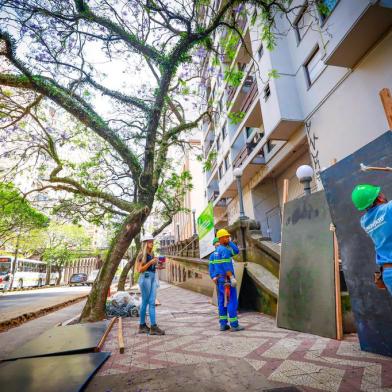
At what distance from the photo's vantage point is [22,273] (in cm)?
2648

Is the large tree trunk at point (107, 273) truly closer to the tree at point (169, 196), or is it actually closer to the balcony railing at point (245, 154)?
the tree at point (169, 196)

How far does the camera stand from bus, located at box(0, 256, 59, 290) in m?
22.7

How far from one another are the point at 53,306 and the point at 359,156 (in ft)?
41.4

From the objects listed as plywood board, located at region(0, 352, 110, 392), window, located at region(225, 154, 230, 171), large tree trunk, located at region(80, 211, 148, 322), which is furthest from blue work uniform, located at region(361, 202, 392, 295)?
window, located at region(225, 154, 230, 171)

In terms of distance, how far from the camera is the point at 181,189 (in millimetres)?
16688


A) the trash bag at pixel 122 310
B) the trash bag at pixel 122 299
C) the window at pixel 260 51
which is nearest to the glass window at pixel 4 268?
the trash bag at pixel 122 299

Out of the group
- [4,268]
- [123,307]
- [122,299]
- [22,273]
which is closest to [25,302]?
[122,299]

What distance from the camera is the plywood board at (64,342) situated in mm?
3637

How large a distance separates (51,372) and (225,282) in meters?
2.98

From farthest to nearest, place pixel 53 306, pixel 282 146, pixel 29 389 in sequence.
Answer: pixel 282 146
pixel 53 306
pixel 29 389

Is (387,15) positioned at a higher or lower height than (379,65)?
higher

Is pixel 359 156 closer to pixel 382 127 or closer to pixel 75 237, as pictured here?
pixel 382 127

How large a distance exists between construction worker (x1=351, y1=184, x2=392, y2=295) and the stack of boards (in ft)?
9.84

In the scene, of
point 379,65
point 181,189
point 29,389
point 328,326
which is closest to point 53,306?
point 181,189
